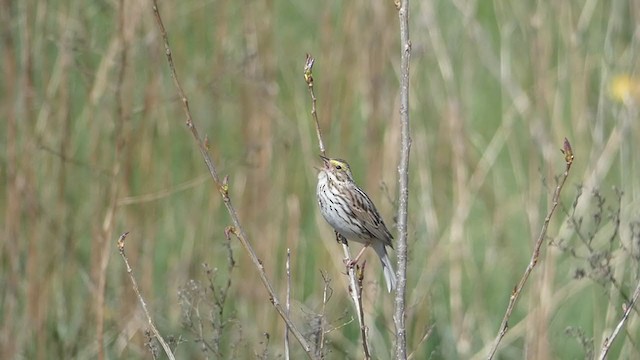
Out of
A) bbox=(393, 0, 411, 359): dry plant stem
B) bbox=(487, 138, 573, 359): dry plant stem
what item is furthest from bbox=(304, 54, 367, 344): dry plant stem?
bbox=(487, 138, 573, 359): dry plant stem

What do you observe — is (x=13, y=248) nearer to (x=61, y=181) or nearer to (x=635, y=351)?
(x=61, y=181)

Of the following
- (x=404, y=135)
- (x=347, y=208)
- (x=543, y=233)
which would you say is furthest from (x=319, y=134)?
(x=347, y=208)

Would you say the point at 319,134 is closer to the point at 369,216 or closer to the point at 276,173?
the point at 369,216

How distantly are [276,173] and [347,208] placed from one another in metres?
1.14

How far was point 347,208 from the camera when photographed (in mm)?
3910

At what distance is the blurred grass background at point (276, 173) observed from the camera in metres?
4.40

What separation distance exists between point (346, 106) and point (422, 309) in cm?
92

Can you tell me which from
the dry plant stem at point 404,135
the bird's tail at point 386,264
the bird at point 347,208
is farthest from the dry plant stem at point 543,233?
the bird's tail at point 386,264

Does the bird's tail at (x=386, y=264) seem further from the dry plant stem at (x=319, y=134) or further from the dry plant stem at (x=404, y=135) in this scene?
the dry plant stem at (x=404, y=135)

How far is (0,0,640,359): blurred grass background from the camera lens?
14.4 ft

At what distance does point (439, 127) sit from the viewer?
17.1ft

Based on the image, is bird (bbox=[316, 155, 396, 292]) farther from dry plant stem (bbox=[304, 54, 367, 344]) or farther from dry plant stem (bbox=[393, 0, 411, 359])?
dry plant stem (bbox=[393, 0, 411, 359])

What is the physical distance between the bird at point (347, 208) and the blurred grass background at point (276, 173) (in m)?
0.45

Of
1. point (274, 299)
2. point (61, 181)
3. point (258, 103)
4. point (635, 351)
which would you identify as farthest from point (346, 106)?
point (274, 299)
